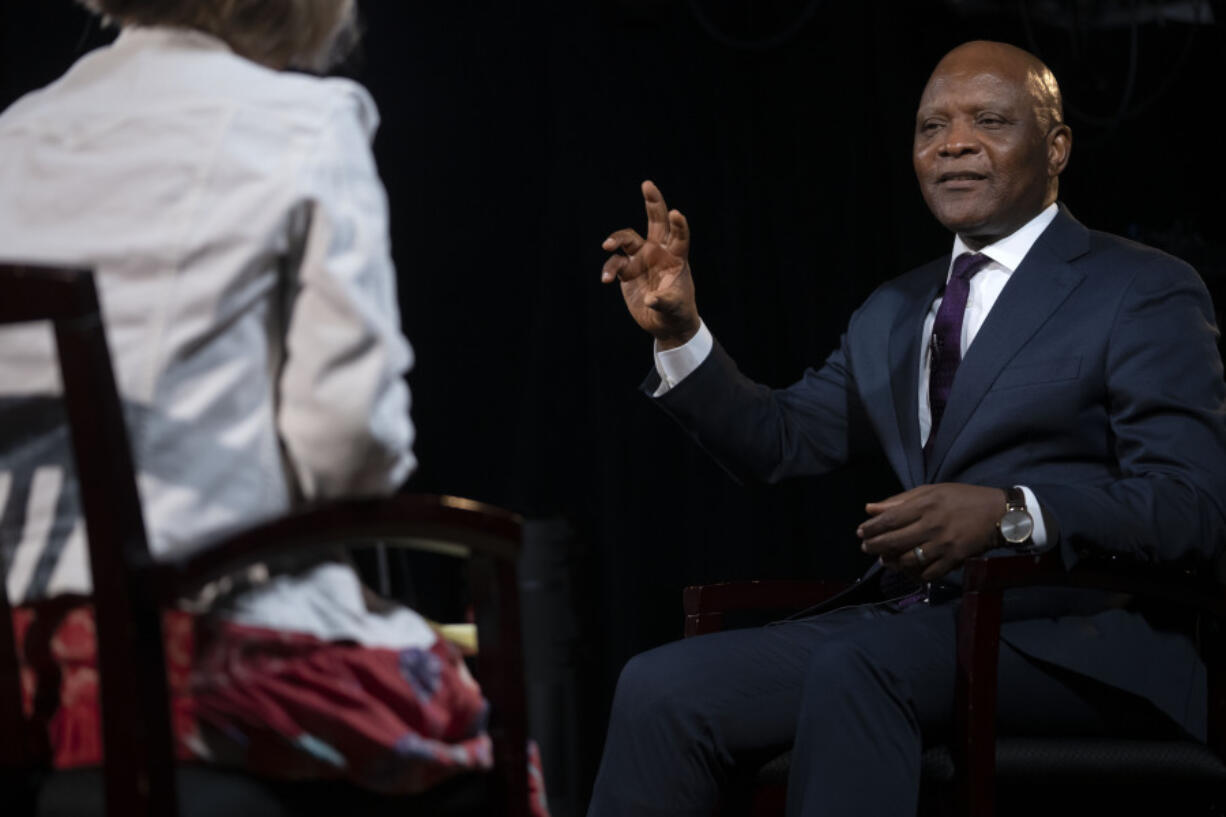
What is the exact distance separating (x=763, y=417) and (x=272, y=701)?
1476mm

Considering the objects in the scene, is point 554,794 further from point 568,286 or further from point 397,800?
point 397,800

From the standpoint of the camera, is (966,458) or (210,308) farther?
(966,458)

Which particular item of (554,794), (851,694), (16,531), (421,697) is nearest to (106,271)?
(16,531)

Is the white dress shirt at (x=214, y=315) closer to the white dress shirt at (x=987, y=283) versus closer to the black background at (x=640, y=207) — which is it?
the white dress shirt at (x=987, y=283)

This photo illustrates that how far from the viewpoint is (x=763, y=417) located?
2.59 m

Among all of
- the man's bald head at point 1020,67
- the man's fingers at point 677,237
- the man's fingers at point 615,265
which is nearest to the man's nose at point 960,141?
the man's bald head at point 1020,67

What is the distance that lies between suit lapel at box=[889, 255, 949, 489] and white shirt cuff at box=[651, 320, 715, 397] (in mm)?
339

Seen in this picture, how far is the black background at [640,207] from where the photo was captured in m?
3.15

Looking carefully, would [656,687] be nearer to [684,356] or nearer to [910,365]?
[684,356]

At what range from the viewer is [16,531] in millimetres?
Answer: 1307

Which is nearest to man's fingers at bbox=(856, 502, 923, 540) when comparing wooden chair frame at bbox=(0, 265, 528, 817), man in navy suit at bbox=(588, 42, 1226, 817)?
man in navy suit at bbox=(588, 42, 1226, 817)

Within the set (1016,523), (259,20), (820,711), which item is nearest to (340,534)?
(259,20)

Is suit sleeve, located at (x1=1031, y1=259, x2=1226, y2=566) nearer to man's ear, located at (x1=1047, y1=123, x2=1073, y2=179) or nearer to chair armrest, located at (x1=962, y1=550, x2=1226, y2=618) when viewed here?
chair armrest, located at (x1=962, y1=550, x2=1226, y2=618)

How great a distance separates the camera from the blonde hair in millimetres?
1446
